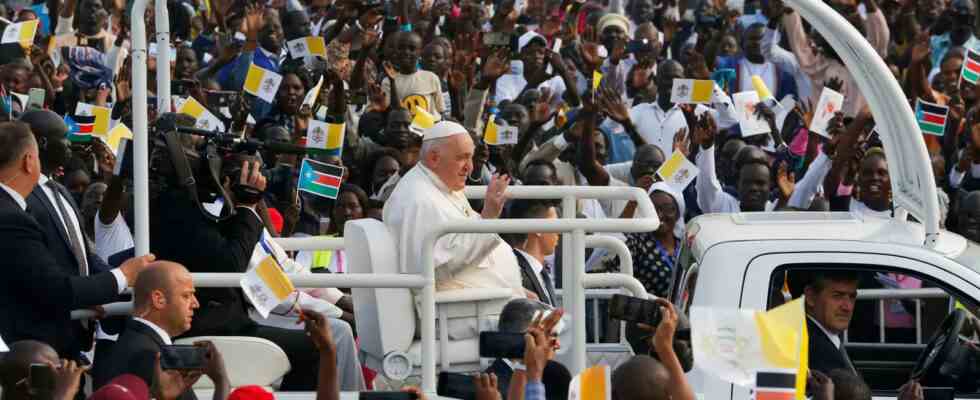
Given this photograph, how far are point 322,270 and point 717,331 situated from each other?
14.8 ft

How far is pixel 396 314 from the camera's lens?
22.7 feet

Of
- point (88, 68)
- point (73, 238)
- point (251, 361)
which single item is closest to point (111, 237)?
point (73, 238)

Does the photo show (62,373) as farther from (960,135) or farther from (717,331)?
(960,135)

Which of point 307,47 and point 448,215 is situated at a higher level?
point 307,47

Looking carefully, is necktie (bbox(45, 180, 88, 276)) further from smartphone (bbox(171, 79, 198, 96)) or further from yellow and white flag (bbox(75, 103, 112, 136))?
smartphone (bbox(171, 79, 198, 96))

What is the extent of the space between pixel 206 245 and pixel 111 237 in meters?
2.22

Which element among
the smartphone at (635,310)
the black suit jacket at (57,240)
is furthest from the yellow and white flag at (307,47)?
the smartphone at (635,310)

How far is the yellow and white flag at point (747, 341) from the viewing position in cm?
437

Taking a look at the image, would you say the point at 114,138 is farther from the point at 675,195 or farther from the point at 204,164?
the point at 204,164

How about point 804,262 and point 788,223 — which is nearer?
point 804,262

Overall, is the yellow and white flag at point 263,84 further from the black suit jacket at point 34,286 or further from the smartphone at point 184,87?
the black suit jacket at point 34,286

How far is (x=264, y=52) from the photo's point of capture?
15.0 m

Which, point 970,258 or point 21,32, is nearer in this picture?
point 970,258

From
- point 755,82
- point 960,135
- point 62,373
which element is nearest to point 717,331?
point 62,373
